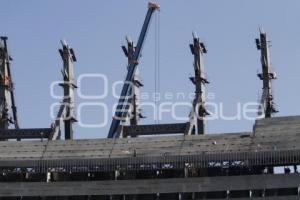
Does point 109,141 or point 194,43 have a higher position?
point 194,43

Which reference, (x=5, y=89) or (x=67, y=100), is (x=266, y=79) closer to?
(x=67, y=100)

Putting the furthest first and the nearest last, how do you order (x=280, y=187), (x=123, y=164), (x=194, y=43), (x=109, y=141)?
(x=194, y=43), (x=109, y=141), (x=123, y=164), (x=280, y=187)

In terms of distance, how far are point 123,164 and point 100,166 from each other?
114 inches

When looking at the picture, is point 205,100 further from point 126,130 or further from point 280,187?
point 280,187

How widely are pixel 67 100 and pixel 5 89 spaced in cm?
1157

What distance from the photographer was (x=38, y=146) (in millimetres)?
88375

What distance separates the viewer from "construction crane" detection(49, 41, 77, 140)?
93.2 m

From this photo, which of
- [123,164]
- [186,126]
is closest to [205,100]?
[186,126]

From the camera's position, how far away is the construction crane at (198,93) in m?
89.7

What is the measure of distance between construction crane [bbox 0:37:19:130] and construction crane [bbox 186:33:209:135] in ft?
90.3

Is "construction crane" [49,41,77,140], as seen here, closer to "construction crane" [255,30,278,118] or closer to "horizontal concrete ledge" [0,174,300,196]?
"horizontal concrete ledge" [0,174,300,196]

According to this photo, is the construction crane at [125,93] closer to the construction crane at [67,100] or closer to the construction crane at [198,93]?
the construction crane at [67,100]

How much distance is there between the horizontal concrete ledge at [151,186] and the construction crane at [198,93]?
11.9m

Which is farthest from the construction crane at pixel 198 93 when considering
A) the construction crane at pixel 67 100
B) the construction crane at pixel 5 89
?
the construction crane at pixel 5 89
